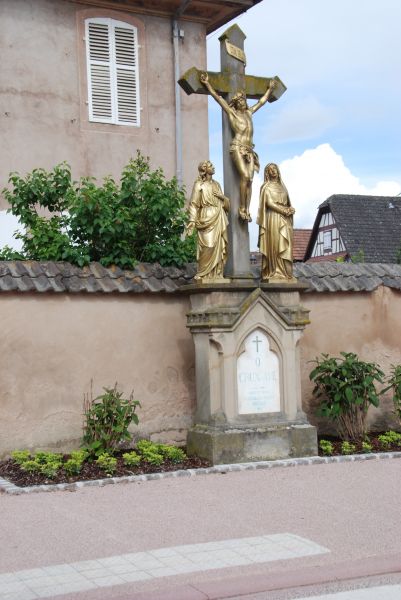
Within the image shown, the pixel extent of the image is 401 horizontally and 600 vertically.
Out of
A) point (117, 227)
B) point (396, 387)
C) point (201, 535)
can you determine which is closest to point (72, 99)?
point (117, 227)

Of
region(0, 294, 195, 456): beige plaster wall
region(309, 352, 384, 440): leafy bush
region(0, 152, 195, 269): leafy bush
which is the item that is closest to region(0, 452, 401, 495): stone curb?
region(309, 352, 384, 440): leafy bush

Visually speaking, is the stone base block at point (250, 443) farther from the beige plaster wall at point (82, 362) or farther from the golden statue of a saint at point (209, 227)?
the golden statue of a saint at point (209, 227)

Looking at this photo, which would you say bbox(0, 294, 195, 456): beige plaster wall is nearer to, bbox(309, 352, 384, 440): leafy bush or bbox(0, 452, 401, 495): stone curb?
bbox(0, 452, 401, 495): stone curb

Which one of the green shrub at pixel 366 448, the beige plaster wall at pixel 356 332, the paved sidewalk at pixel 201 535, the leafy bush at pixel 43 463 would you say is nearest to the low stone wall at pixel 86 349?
the beige plaster wall at pixel 356 332

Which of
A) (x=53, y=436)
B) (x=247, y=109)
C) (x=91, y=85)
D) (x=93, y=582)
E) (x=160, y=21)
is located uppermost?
(x=160, y=21)

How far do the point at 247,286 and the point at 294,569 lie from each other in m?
4.79

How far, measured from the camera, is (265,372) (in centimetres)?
1027

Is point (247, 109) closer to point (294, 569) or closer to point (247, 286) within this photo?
point (247, 286)

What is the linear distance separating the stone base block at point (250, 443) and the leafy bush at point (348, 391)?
2.51 ft

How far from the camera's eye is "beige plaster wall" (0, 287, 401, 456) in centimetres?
998

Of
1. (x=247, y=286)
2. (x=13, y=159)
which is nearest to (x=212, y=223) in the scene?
(x=247, y=286)

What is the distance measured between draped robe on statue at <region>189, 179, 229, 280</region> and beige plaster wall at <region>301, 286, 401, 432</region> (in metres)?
2.08

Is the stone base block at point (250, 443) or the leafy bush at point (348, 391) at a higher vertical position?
the leafy bush at point (348, 391)

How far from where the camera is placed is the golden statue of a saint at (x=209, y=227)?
32.8 ft
